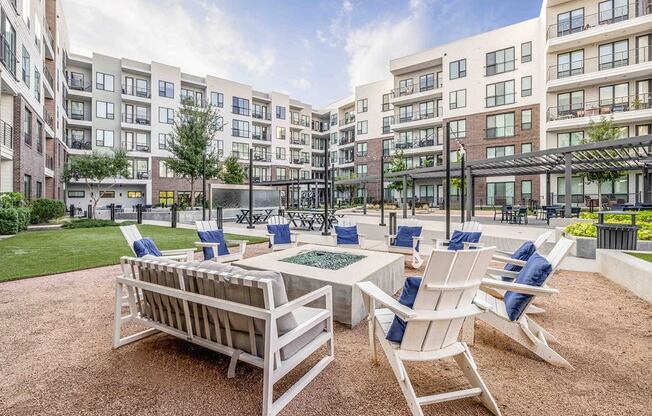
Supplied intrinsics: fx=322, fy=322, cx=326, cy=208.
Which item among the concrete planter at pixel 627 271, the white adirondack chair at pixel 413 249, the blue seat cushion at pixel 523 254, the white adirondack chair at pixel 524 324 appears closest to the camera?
the white adirondack chair at pixel 524 324

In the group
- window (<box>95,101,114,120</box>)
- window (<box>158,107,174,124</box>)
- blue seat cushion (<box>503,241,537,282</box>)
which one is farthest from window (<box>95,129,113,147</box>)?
blue seat cushion (<box>503,241,537,282</box>)

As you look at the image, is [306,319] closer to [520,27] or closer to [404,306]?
[404,306]

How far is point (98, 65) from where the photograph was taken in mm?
Answer: 31703

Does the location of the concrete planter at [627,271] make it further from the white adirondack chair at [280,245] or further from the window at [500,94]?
the window at [500,94]

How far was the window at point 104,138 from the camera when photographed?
1257 inches

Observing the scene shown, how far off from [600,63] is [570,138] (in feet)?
17.1

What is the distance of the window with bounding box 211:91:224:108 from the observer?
37.4 meters

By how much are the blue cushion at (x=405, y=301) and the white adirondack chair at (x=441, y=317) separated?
1.9 inches

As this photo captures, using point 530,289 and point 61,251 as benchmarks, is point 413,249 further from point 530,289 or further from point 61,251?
point 61,251

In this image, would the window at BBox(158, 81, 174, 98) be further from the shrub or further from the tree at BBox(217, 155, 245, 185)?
the shrub

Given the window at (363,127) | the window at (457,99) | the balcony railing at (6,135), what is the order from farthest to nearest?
the window at (363,127), the window at (457,99), the balcony railing at (6,135)

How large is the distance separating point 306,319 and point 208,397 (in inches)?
37.0

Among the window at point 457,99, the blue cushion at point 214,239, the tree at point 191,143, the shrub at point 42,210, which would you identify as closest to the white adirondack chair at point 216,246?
the blue cushion at point 214,239

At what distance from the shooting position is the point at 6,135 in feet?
46.4
